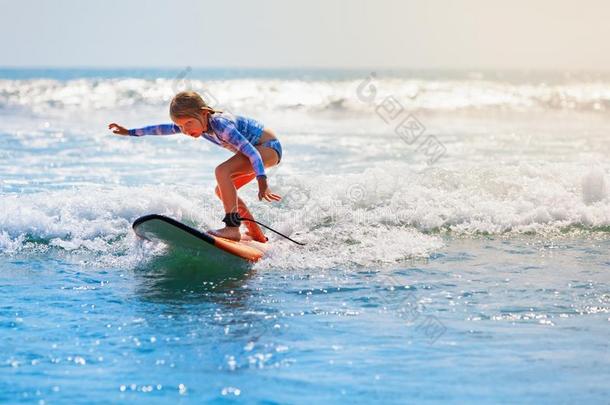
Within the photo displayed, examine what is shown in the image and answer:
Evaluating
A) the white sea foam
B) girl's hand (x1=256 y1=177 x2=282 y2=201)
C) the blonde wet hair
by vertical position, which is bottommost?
the white sea foam

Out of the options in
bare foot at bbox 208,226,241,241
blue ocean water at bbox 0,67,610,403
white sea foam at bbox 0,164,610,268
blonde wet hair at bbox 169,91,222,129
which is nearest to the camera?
blue ocean water at bbox 0,67,610,403

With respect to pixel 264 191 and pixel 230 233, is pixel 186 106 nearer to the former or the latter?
pixel 264 191

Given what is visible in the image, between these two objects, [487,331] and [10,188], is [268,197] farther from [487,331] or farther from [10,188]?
[10,188]

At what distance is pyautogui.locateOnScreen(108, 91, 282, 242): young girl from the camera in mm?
6484

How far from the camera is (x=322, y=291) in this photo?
6.11m

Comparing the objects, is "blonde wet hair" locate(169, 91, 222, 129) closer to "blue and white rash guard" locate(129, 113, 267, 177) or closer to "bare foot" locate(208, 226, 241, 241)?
"blue and white rash guard" locate(129, 113, 267, 177)

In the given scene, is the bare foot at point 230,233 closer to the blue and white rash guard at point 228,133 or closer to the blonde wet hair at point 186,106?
the blue and white rash guard at point 228,133

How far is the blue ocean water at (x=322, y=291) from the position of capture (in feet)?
14.3

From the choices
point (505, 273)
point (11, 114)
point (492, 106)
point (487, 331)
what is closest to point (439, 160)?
point (505, 273)

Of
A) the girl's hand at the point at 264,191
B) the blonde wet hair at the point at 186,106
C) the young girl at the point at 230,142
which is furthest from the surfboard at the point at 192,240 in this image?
the blonde wet hair at the point at 186,106

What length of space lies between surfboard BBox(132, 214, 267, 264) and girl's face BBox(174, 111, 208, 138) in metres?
0.73

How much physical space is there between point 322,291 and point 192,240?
129 centimetres

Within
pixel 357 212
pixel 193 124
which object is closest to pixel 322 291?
pixel 193 124

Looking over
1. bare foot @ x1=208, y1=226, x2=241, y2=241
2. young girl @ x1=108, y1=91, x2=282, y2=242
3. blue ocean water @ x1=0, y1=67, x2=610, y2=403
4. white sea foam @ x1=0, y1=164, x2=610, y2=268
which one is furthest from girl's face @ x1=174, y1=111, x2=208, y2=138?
white sea foam @ x1=0, y1=164, x2=610, y2=268
